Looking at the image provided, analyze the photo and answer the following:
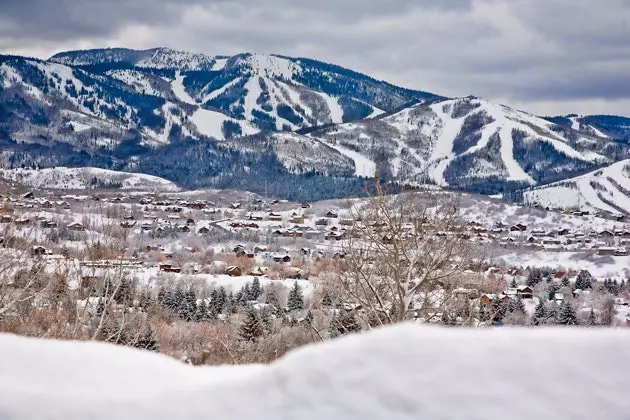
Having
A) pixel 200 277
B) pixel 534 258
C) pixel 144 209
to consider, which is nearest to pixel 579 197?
pixel 534 258

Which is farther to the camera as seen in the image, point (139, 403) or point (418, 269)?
point (418, 269)

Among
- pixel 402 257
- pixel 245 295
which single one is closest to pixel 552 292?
pixel 245 295

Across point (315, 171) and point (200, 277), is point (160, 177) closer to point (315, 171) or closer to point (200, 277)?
point (315, 171)

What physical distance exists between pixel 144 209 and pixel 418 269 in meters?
98.6

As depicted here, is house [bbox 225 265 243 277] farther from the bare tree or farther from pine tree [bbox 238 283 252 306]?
the bare tree

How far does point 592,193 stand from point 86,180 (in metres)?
120

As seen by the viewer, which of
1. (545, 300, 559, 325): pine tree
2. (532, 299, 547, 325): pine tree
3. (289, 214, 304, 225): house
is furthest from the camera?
(289, 214, 304, 225): house

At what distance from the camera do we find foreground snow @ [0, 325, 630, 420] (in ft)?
7.48

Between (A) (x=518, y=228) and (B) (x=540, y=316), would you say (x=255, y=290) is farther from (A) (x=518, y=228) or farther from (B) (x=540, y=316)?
(A) (x=518, y=228)

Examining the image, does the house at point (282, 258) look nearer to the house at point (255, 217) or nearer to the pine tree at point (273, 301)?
the pine tree at point (273, 301)

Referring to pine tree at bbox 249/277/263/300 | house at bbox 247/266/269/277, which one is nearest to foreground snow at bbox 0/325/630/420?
pine tree at bbox 249/277/263/300

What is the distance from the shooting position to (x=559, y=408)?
2.23m

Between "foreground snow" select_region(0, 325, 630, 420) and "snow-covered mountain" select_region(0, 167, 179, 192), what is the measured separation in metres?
144

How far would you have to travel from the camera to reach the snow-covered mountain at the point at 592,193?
14825 centimetres
